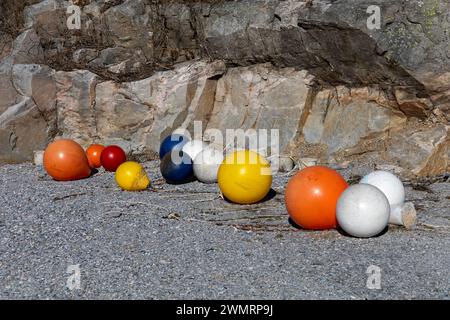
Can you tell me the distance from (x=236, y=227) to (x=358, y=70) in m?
4.66

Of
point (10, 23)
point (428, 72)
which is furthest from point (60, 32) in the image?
point (428, 72)

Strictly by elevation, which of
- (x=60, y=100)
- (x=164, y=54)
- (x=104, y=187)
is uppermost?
(x=164, y=54)

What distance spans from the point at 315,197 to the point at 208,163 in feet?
10.3

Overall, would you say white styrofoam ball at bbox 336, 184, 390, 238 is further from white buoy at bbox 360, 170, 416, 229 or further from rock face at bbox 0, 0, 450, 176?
rock face at bbox 0, 0, 450, 176

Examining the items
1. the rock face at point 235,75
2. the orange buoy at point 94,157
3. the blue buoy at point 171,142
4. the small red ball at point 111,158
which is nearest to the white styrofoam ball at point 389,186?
the rock face at point 235,75

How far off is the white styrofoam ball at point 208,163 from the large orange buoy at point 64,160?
1959mm

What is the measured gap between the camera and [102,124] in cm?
1287

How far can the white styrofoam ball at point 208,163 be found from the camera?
975 cm

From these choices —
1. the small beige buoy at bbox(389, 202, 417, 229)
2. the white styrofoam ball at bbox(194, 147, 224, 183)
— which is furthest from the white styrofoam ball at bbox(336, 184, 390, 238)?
the white styrofoam ball at bbox(194, 147, 224, 183)

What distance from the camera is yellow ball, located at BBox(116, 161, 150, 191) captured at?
9.45m

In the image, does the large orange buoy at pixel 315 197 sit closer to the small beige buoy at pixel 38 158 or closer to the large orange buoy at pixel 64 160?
the large orange buoy at pixel 64 160

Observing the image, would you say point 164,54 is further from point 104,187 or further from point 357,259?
point 357,259

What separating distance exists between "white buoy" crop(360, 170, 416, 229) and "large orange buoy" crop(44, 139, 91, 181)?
16.0 ft

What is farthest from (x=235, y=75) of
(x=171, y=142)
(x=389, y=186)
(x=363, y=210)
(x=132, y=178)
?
(x=363, y=210)
